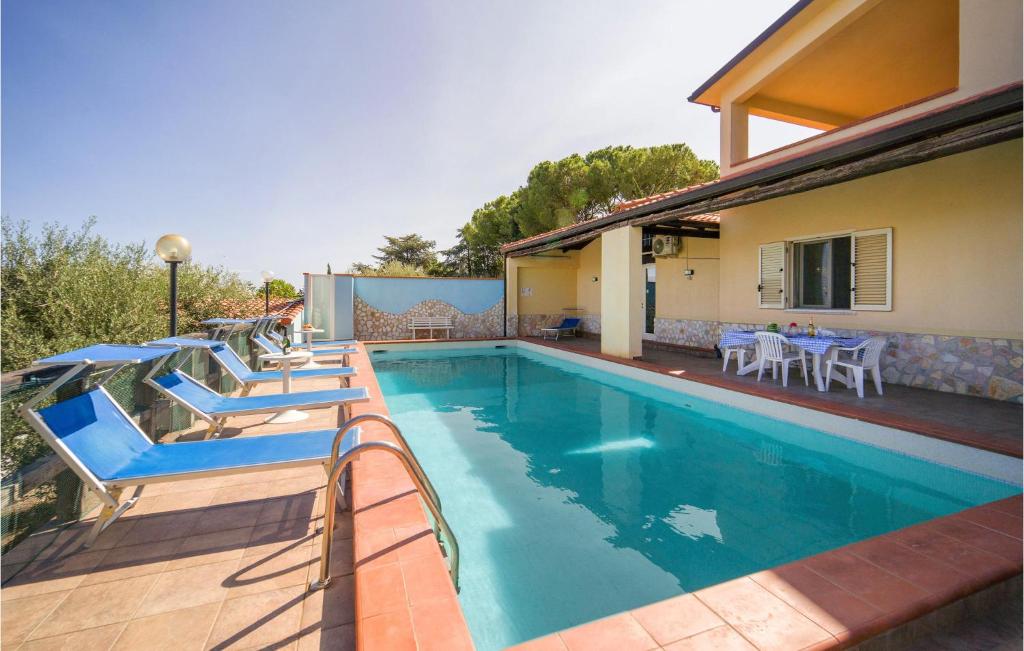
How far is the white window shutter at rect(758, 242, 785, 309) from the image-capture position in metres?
9.45

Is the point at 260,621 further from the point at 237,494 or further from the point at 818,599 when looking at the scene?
the point at 818,599

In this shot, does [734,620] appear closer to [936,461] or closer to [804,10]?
[936,461]

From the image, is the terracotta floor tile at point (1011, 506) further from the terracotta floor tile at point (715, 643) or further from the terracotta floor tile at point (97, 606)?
the terracotta floor tile at point (97, 606)

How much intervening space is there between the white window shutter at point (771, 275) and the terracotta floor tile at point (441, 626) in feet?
31.5

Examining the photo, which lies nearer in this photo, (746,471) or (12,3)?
(746,471)

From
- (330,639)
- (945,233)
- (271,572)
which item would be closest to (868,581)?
(330,639)

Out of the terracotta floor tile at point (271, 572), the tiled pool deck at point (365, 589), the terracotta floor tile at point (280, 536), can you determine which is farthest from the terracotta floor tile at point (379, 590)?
the terracotta floor tile at point (280, 536)

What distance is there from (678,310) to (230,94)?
12132 mm

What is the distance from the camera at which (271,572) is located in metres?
2.47

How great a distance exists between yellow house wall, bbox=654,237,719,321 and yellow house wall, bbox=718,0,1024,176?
2.21 m

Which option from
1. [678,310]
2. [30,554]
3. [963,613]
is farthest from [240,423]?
[678,310]

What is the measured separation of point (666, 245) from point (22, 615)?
12098 millimetres

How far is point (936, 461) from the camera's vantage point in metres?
4.69

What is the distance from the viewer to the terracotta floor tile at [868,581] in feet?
6.82
